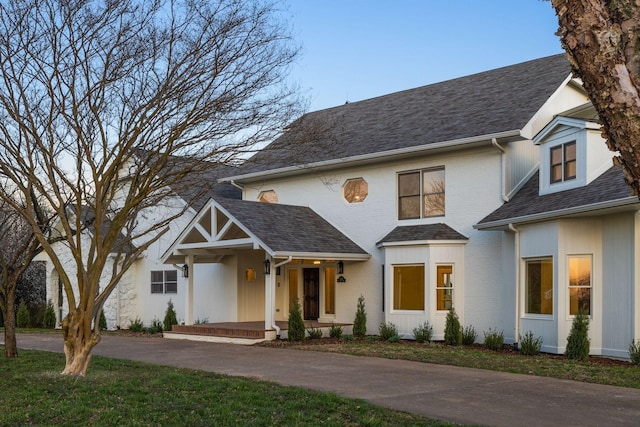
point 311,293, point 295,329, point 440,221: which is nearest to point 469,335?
point 440,221

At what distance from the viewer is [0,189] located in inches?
512

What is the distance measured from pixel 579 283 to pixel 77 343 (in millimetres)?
10097

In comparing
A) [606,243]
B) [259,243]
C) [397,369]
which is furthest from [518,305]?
[259,243]

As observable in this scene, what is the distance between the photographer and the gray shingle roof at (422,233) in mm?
18469

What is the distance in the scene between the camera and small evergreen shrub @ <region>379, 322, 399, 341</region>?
61.9 feet

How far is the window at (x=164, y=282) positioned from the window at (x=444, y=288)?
33.3 feet

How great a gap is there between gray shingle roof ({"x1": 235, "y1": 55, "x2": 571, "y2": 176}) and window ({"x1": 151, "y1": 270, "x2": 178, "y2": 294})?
Answer: 14.2 feet

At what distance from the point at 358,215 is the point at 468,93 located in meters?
4.84

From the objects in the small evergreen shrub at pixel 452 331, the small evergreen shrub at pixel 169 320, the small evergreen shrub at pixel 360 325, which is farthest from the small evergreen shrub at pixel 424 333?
the small evergreen shrub at pixel 169 320

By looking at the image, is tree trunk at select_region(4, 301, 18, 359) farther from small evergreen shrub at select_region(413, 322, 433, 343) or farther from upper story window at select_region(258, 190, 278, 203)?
upper story window at select_region(258, 190, 278, 203)

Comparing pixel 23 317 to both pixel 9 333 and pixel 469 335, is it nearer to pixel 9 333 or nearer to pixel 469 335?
pixel 9 333

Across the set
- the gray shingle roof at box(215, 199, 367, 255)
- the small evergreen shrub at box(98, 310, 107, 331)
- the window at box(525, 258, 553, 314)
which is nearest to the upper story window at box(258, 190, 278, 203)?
the gray shingle roof at box(215, 199, 367, 255)

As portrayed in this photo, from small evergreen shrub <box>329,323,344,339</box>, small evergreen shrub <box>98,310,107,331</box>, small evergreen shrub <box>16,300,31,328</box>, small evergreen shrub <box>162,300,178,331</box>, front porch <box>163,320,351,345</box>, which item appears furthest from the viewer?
small evergreen shrub <box>16,300,31,328</box>

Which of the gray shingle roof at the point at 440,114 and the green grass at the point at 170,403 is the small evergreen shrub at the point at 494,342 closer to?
the gray shingle roof at the point at 440,114
